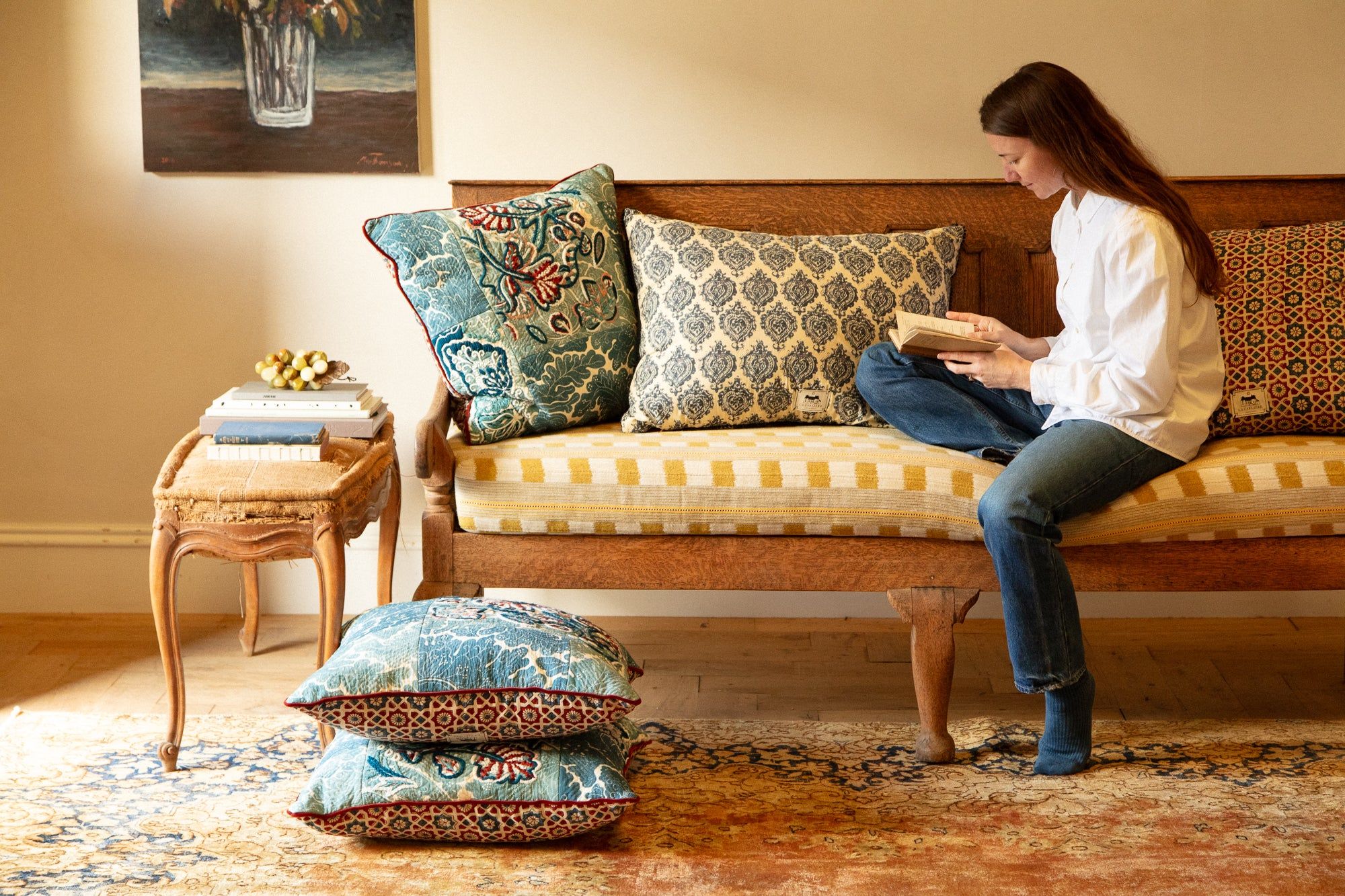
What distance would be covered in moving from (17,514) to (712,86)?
2062 millimetres

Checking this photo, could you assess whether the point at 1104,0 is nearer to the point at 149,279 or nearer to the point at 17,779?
the point at 149,279

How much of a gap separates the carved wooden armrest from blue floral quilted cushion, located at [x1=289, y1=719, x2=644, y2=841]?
0.52 metres

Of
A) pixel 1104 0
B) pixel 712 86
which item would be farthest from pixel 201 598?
pixel 1104 0

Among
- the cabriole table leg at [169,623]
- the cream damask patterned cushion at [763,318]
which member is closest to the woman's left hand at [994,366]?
the cream damask patterned cushion at [763,318]

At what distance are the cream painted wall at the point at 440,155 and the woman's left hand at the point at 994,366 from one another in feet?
2.84

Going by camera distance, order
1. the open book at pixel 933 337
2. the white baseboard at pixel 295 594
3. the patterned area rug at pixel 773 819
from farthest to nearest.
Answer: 1. the white baseboard at pixel 295 594
2. the open book at pixel 933 337
3. the patterned area rug at pixel 773 819

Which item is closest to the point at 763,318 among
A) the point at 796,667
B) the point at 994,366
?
the point at 994,366

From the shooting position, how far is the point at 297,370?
238 centimetres

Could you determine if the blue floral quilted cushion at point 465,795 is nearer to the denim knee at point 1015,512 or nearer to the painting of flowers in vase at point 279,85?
the denim knee at point 1015,512

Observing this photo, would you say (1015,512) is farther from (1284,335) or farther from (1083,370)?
(1284,335)

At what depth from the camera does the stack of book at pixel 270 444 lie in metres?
2.21

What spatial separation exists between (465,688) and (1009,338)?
1281 mm

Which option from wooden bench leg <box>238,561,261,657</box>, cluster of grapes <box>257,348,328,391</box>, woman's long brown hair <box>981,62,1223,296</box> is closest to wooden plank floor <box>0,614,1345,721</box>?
wooden bench leg <box>238,561,261,657</box>

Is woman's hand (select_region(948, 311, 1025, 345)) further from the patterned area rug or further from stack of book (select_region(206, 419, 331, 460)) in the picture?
stack of book (select_region(206, 419, 331, 460))
